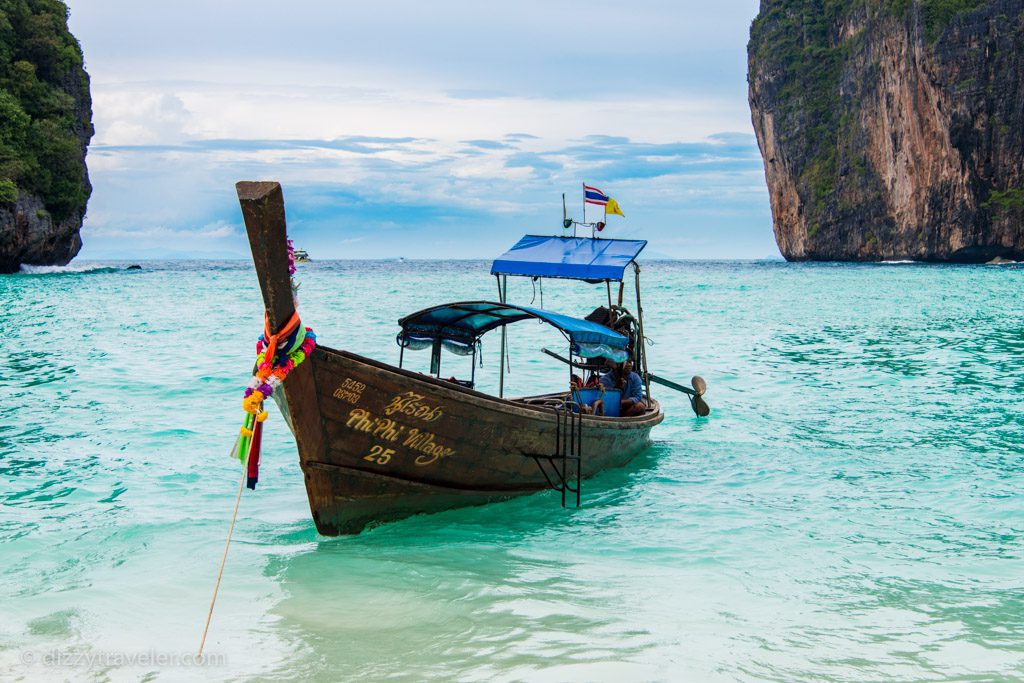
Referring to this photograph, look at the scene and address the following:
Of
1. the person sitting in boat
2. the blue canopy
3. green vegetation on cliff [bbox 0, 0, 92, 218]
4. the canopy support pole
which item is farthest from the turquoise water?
green vegetation on cliff [bbox 0, 0, 92, 218]

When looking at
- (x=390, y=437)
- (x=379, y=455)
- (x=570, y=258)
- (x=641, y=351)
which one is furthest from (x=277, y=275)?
(x=641, y=351)

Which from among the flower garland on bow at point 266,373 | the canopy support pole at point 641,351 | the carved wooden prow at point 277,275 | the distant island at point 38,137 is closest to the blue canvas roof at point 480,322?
the canopy support pole at point 641,351

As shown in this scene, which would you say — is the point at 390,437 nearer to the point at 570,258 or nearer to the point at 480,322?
the point at 480,322

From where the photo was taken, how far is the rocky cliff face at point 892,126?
59.5 meters

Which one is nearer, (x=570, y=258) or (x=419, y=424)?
(x=419, y=424)

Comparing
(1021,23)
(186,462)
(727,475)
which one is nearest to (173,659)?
(186,462)

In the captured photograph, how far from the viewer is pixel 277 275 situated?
5559 millimetres

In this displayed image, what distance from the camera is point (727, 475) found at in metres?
10.7

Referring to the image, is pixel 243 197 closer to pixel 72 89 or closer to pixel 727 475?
pixel 727 475

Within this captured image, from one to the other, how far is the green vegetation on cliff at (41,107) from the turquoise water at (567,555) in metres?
34.2

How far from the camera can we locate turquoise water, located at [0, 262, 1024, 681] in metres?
5.67

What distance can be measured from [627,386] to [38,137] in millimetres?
46219

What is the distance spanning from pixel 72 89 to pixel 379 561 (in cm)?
5523

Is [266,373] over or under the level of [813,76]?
under
